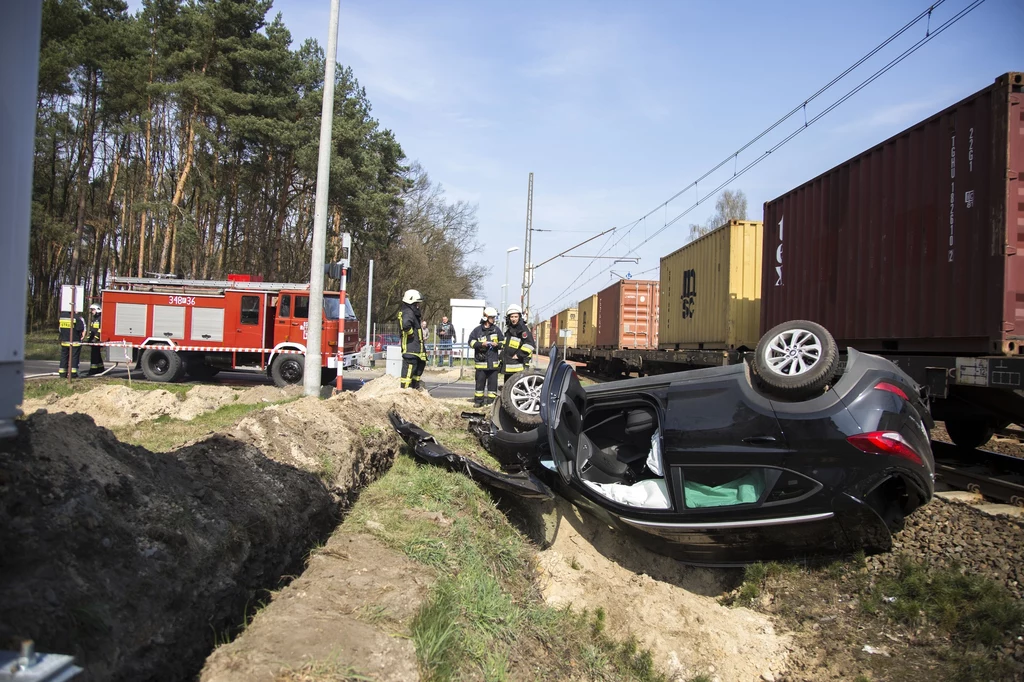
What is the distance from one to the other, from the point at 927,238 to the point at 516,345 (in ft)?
16.8

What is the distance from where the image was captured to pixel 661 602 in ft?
15.5

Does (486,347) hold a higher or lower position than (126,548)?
higher

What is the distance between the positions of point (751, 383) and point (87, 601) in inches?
154

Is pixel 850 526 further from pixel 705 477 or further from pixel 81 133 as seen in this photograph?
pixel 81 133

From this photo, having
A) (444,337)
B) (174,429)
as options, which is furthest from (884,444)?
(444,337)

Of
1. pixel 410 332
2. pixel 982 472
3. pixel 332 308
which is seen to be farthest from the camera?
pixel 332 308

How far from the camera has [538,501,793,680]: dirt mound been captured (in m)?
4.21

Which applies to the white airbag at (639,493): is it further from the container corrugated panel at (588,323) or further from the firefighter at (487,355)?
the container corrugated panel at (588,323)

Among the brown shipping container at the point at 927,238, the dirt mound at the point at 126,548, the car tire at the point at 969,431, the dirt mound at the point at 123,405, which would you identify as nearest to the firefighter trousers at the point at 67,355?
the dirt mound at the point at 123,405

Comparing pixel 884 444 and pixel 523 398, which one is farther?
pixel 523 398

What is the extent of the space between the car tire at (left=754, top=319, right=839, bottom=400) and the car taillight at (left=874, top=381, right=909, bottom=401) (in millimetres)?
294

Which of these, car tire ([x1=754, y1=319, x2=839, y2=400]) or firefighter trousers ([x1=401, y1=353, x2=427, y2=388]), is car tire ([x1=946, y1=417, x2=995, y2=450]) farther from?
firefighter trousers ([x1=401, y1=353, x2=427, y2=388])

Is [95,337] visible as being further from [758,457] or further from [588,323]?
[588,323]

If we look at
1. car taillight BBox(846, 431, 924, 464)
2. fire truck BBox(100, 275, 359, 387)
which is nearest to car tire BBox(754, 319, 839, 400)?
car taillight BBox(846, 431, 924, 464)
